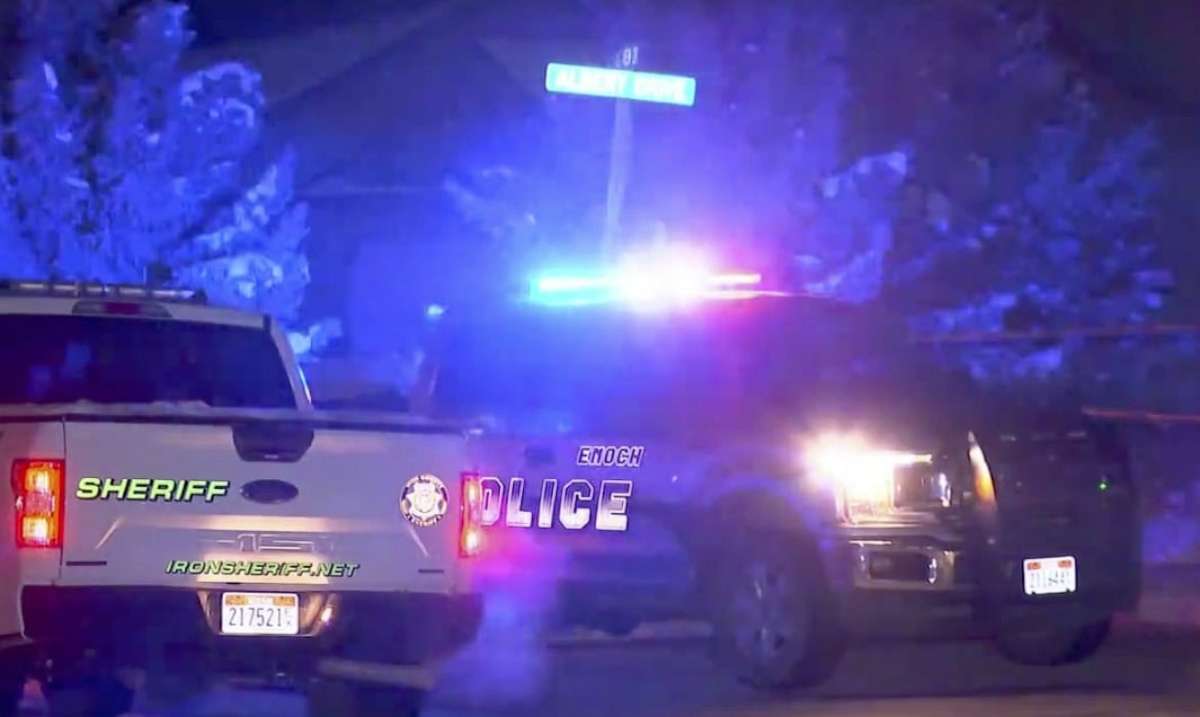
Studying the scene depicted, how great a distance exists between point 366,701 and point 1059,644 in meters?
4.05

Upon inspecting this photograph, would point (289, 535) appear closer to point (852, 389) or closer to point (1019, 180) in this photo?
point (852, 389)

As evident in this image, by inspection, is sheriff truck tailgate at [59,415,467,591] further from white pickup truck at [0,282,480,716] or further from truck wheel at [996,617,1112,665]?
truck wheel at [996,617,1112,665]

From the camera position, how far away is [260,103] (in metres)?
20.3

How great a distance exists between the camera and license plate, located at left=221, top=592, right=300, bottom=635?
773 centimetres

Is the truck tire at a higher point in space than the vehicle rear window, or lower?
lower

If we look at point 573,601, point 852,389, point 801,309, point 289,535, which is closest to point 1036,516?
point 852,389

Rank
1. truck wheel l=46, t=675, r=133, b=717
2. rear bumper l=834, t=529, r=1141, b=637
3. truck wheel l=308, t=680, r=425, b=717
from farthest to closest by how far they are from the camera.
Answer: rear bumper l=834, t=529, r=1141, b=637 → truck wheel l=308, t=680, r=425, b=717 → truck wheel l=46, t=675, r=133, b=717

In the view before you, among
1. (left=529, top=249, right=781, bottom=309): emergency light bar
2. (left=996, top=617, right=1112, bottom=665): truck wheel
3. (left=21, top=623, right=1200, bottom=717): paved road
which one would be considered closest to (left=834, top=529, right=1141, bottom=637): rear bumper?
(left=21, top=623, right=1200, bottom=717): paved road

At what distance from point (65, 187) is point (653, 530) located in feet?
31.1

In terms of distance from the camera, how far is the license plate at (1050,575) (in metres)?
9.78

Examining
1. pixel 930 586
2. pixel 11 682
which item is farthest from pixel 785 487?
pixel 11 682

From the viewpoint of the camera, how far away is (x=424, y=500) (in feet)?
26.7

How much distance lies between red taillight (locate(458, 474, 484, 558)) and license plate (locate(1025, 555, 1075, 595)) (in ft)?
9.33

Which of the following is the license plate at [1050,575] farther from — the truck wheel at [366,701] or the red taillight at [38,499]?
the red taillight at [38,499]
